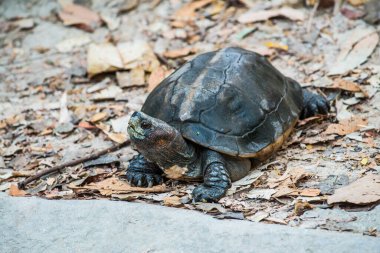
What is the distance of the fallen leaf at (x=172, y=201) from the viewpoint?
172 inches

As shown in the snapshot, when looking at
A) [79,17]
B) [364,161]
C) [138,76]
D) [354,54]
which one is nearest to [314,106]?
[364,161]

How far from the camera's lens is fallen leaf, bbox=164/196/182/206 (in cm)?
438

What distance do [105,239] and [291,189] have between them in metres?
1.45

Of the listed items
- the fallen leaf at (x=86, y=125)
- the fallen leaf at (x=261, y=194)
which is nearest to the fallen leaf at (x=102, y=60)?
the fallen leaf at (x=86, y=125)

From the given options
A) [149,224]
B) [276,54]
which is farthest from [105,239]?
[276,54]

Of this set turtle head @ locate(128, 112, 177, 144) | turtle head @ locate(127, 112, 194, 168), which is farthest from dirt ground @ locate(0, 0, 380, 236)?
turtle head @ locate(128, 112, 177, 144)

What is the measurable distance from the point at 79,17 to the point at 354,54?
13.3 feet

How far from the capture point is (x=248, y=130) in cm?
490

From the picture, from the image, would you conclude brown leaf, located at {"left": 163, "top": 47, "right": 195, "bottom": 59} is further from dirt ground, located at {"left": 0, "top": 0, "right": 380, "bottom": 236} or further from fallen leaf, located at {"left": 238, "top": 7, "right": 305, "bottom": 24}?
fallen leaf, located at {"left": 238, "top": 7, "right": 305, "bottom": 24}

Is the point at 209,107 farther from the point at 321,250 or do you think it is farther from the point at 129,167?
the point at 321,250

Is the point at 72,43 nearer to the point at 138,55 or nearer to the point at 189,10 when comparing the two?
the point at 138,55

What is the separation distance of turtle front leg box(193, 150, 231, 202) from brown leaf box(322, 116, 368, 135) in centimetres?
122

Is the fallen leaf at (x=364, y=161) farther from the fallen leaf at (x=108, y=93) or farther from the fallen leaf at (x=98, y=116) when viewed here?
the fallen leaf at (x=108, y=93)

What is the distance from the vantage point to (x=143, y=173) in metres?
4.94
